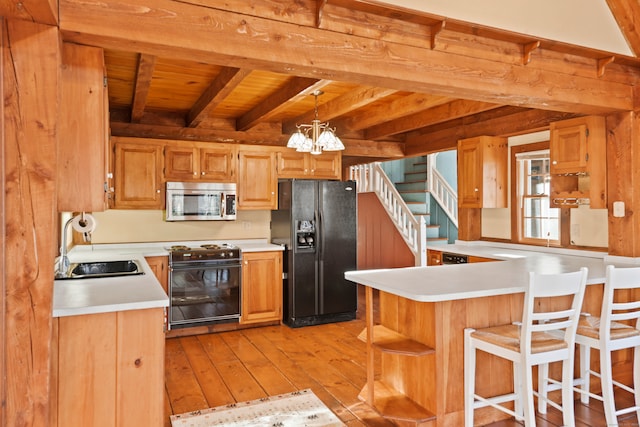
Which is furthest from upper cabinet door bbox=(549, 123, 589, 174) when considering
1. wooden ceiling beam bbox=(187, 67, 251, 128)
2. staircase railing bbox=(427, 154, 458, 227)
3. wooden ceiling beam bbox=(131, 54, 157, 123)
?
staircase railing bbox=(427, 154, 458, 227)

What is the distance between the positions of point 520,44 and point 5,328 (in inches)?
130

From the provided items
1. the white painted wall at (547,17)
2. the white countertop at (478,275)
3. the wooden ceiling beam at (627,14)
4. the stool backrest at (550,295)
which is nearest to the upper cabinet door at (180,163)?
the white countertop at (478,275)

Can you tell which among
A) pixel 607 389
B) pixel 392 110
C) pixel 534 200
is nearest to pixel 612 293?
pixel 607 389

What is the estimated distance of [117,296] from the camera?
7.59ft

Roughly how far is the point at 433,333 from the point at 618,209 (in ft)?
7.08

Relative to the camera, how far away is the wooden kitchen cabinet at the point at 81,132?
217 centimetres

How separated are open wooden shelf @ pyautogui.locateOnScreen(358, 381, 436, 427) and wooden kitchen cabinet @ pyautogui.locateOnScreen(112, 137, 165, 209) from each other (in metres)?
3.15

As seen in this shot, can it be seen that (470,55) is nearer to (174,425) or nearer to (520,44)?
(520,44)

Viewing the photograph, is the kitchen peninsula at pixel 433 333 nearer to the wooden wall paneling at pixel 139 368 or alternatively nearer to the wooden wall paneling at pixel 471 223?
the wooden wall paneling at pixel 139 368

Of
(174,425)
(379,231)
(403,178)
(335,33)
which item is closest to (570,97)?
(335,33)

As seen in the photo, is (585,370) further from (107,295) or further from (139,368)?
(107,295)

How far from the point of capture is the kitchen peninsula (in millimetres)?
2637

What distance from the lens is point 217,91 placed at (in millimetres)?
3699

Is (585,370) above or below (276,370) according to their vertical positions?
above
